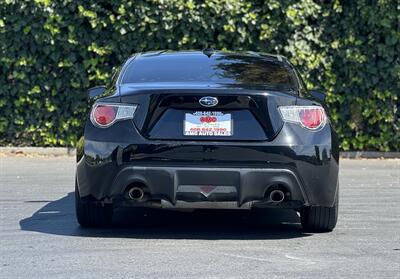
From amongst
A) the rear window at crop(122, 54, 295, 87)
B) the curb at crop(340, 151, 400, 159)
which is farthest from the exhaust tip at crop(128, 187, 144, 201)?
the curb at crop(340, 151, 400, 159)

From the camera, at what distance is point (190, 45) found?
523 inches

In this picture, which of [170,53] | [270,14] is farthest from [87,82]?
[170,53]

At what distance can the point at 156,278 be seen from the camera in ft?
20.4

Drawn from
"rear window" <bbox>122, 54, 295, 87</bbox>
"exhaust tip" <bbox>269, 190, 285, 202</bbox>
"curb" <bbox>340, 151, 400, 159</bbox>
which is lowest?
"curb" <bbox>340, 151, 400, 159</bbox>

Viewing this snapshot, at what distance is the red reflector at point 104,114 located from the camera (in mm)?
7340

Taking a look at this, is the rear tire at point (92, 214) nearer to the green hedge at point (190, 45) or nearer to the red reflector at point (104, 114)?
the red reflector at point (104, 114)

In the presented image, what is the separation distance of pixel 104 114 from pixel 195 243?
1198 millimetres

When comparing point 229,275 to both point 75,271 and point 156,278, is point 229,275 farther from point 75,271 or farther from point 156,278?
point 75,271

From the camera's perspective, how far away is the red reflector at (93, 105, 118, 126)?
24.1ft

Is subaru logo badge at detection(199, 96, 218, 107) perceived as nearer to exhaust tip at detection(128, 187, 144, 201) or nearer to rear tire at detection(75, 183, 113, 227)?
exhaust tip at detection(128, 187, 144, 201)

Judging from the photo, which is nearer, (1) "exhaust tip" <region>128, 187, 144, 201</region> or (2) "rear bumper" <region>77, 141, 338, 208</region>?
(2) "rear bumper" <region>77, 141, 338, 208</region>

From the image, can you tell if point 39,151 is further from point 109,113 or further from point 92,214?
point 109,113

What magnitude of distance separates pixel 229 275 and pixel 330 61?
757 centimetres

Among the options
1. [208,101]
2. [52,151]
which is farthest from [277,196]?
[52,151]
